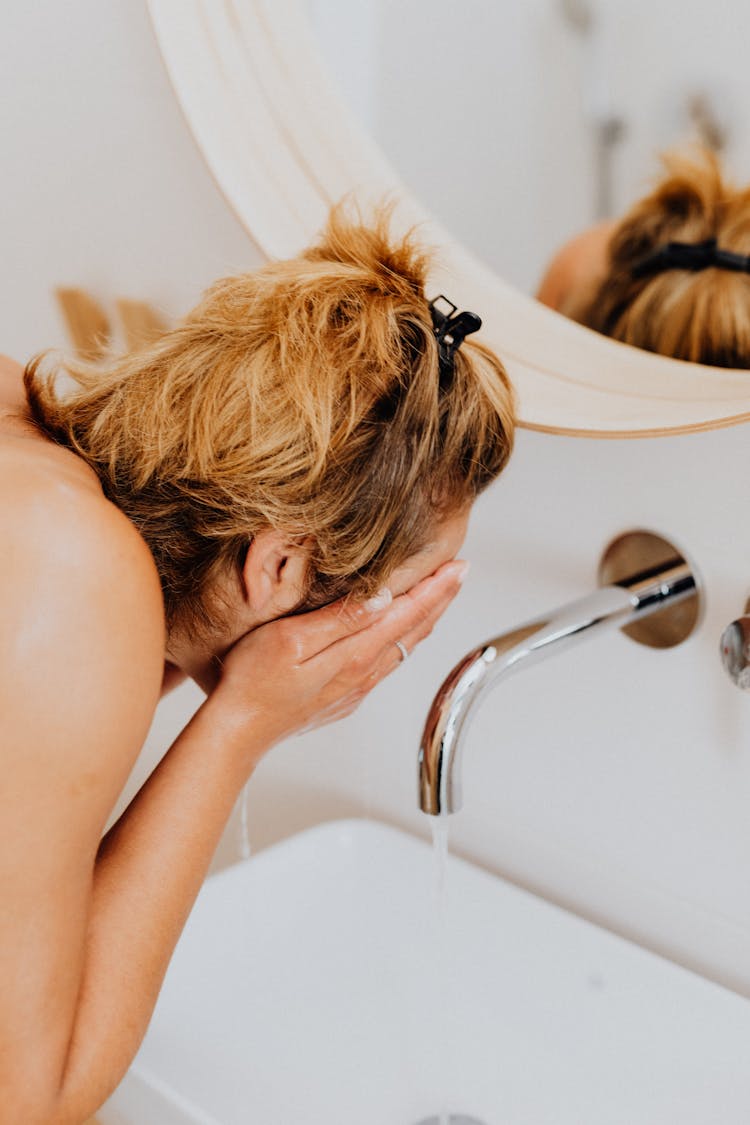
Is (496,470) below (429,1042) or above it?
above

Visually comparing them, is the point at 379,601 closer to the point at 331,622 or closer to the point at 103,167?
the point at 331,622

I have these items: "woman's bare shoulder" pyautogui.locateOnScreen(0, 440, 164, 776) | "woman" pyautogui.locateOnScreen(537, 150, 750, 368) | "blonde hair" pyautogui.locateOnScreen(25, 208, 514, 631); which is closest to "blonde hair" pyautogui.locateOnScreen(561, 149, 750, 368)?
"woman" pyautogui.locateOnScreen(537, 150, 750, 368)

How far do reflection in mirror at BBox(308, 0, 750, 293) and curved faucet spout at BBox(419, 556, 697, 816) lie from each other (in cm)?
26

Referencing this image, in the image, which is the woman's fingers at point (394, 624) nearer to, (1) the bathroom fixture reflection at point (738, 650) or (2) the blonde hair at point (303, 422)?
(2) the blonde hair at point (303, 422)

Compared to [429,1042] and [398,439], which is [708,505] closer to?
[398,439]

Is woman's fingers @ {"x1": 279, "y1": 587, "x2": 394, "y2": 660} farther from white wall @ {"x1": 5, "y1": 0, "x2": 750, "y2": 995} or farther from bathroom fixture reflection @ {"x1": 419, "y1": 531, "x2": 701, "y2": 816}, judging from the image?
white wall @ {"x1": 5, "y1": 0, "x2": 750, "y2": 995}

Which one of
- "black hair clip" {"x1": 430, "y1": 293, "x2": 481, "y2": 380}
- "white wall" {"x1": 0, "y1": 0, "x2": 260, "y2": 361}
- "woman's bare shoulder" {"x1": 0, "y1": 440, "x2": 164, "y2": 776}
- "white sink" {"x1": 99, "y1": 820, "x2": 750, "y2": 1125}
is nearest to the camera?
"woman's bare shoulder" {"x1": 0, "y1": 440, "x2": 164, "y2": 776}

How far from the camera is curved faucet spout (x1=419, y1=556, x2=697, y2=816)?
26.0 inches

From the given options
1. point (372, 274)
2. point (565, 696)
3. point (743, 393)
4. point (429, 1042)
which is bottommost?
point (429, 1042)

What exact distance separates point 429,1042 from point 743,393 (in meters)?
0.53

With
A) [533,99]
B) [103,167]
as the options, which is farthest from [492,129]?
[103,167]

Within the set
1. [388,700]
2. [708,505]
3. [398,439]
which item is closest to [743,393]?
[708,505]

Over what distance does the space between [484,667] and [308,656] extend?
12 cm

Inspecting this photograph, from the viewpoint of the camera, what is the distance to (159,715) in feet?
4.34
